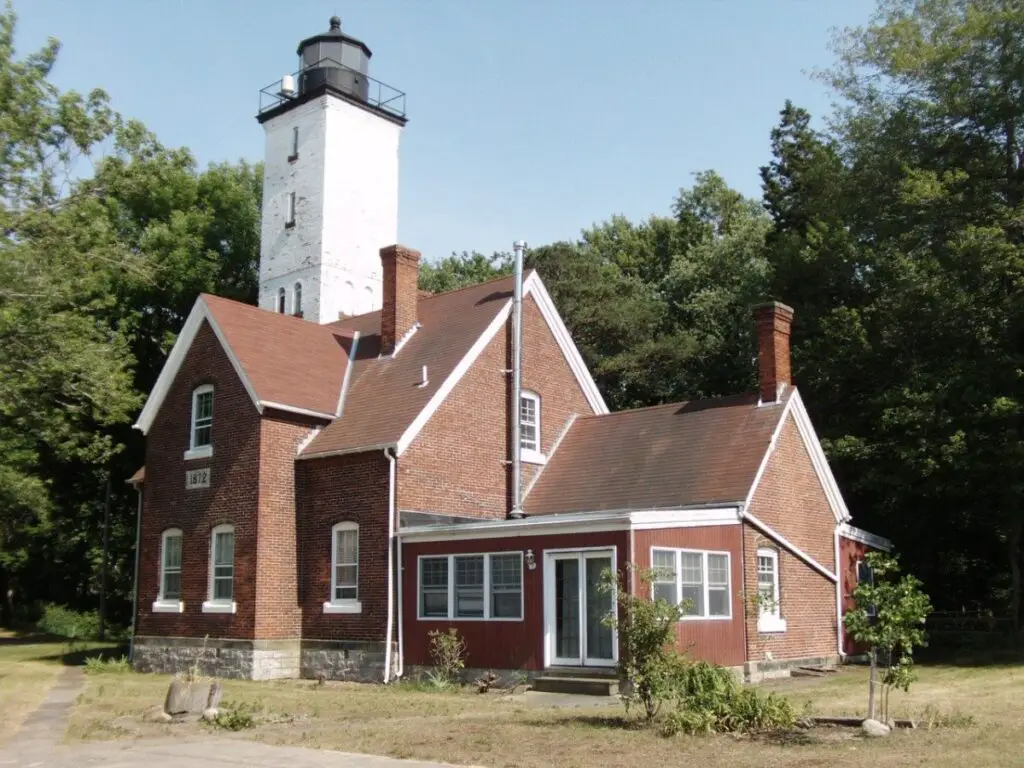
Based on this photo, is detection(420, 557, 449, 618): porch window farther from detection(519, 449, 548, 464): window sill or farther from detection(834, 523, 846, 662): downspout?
detection(834, 523, 846, 662): downspout

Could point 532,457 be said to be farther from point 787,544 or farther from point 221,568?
point 221,568

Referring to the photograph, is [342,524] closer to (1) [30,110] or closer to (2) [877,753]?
(1) [30,110]

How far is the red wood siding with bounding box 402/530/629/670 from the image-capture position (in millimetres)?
18953

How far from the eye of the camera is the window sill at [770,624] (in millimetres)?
20672

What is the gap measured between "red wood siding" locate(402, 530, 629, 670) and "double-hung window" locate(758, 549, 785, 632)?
165 inches

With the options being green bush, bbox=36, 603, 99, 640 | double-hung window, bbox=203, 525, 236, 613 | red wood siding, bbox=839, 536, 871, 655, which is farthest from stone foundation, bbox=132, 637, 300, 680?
green bush, bbox=36, 603, 99, 640

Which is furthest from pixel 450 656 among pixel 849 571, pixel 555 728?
pixel 849 571

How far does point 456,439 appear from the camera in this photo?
2320 cm

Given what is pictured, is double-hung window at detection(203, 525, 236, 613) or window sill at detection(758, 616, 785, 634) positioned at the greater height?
double-hung window at detection(203, 525, 236, 613)

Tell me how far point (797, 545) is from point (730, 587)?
3158 millimetres

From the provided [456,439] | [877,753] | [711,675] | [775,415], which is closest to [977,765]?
[877,753]

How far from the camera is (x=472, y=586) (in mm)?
20344

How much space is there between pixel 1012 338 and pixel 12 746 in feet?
79.0

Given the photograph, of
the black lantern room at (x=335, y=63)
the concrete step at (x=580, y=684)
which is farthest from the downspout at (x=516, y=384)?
the black lantern room at (x=335, y=63)
